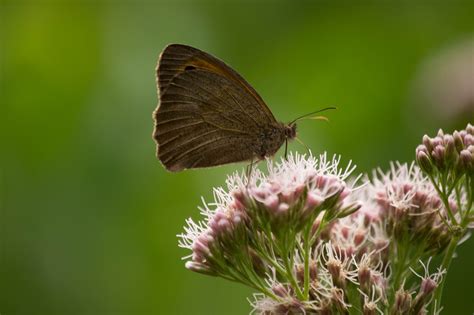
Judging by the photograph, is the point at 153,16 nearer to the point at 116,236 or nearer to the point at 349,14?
the point at 349,14

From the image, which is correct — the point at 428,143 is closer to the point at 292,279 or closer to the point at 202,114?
the point at 292,279

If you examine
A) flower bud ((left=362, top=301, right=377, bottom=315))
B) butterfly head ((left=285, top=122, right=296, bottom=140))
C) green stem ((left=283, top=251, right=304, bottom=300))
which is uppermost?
butterfly head ((left=285, top=122, right=296, bottom=140))

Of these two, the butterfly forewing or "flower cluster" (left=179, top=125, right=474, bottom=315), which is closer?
"flower cluster" (left=179, top=125, right=474, bottom=315)

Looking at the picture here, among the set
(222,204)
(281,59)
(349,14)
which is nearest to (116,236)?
(222,204)

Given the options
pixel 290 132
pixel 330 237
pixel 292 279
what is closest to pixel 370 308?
pixel 292 279

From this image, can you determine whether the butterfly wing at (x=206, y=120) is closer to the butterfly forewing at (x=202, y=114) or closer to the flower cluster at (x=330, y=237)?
the butterfly forewing at (x=202, y=114)

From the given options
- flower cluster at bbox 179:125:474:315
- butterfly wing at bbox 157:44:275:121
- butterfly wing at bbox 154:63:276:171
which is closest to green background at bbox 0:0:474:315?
butterfly wing at bbox 154:63:276:171

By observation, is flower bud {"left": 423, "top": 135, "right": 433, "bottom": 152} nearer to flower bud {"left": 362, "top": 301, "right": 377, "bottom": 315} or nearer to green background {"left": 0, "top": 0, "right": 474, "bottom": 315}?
flower bud {"left": 362, "top": 301, "right": 377, "bottom": 315}
